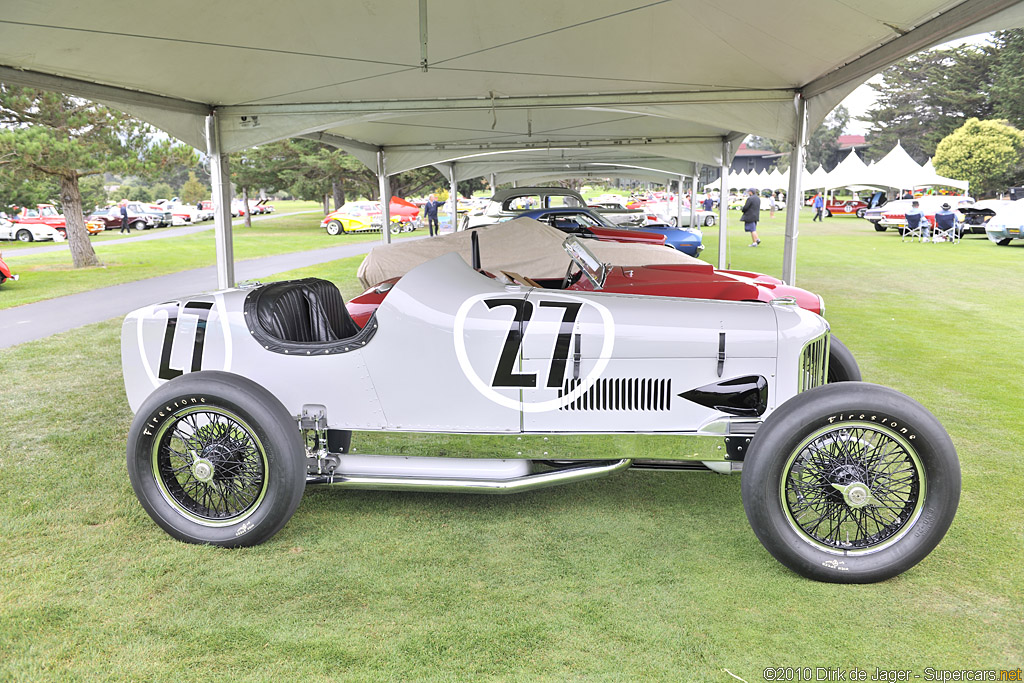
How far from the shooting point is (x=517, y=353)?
3.37m

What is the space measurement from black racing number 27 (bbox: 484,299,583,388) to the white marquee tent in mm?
3077

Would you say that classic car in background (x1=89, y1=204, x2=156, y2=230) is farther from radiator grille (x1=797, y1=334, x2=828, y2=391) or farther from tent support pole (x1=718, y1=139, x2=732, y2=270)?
radiator grille (x1=797, y1=334, x2=828, y2=391)

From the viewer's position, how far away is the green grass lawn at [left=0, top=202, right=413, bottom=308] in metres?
13.5

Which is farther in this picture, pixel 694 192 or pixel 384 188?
pixel 694 192

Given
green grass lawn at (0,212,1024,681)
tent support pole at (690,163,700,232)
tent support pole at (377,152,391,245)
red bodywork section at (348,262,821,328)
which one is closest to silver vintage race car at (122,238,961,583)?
green grass lawn at (0,212,1024,681)

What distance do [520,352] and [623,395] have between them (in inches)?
20.8

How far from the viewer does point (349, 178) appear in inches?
1454

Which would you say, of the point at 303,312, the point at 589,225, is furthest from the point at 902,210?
the point at 303,312

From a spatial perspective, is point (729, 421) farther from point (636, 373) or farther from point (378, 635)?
point (378, 635)

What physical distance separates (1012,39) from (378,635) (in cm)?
6062

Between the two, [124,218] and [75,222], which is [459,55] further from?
[124,218]

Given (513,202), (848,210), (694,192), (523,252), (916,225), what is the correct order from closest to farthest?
(523,252) < (513,202) < (916,225) < (694,192) < (848,210)

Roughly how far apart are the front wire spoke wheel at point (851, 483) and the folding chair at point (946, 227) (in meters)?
22.0

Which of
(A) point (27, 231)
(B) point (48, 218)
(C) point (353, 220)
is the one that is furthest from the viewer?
(B) point (48, 218)
